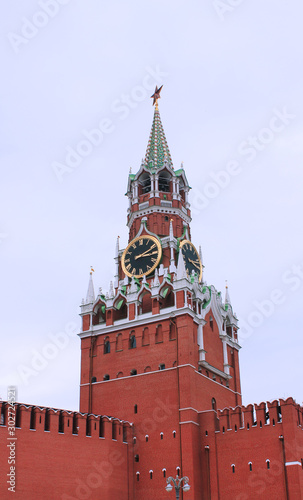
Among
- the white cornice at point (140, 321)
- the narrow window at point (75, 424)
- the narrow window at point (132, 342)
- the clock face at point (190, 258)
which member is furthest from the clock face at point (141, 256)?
the narrow window at point (75, 424)

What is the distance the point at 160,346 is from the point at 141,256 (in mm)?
8574

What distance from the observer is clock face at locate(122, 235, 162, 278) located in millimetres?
49000

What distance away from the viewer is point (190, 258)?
166 ft

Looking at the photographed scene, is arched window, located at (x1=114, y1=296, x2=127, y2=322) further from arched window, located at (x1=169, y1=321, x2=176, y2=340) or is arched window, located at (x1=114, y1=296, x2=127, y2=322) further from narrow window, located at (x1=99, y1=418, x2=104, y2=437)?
narrow window, located at (x1=99, y1=418, x2=104, y2=437)

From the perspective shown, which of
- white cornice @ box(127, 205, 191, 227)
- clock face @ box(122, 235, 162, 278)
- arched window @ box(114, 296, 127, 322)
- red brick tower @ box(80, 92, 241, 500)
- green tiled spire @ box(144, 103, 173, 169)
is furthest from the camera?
green tiled spire @ box(144, 103, 173, 169)

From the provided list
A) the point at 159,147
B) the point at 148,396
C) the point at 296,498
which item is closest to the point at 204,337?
the point at 148,396

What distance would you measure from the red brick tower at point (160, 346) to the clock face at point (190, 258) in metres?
0.10

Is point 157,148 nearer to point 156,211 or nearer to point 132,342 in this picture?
point 156,211

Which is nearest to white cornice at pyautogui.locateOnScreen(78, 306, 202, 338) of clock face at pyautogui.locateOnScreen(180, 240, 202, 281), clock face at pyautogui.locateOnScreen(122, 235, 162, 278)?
clock face at pyautogui.locateOnScreen(122, 235, 162, 278)

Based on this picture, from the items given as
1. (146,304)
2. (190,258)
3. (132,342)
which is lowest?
(132,342)

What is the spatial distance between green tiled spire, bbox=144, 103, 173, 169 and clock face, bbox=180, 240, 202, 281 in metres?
8.15

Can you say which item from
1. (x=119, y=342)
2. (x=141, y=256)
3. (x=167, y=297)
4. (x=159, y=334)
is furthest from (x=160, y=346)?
(x=141, y=256)

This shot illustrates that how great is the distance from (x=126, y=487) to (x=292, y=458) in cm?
1062

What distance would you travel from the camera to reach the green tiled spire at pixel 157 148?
5553 centimetres
